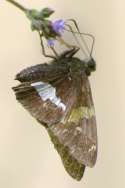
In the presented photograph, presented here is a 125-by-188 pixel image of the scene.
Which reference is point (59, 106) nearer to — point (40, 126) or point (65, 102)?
point (65, 102)

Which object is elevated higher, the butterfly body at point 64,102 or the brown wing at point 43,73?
the brown wing at point 43,73

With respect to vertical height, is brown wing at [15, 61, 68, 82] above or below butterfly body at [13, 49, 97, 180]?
above

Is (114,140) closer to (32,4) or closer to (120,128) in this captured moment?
(120,128)

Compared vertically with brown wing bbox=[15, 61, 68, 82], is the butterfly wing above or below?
below

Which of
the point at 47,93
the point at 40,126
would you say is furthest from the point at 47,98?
the point at 40,126

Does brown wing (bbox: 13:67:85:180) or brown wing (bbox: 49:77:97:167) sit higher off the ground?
brown wing (bbox: 13:67:85:180)

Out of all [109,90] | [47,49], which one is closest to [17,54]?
[47,49]
